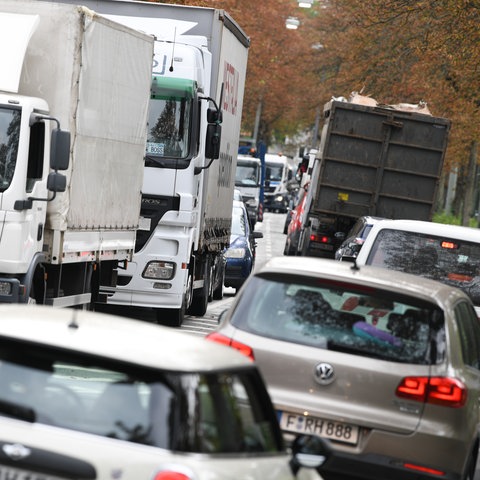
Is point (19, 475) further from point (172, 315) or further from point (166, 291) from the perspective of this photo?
point (172, 315)

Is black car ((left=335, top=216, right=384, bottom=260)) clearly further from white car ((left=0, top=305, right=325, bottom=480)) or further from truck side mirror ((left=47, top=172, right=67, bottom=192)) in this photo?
white car ((left=0, top=305, right=325, bottom=480))

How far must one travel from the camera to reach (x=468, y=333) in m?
9.06

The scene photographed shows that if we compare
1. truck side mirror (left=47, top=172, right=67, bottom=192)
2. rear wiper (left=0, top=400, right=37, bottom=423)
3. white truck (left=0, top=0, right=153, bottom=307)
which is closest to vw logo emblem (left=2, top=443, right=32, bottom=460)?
rear wiper (left=0, top=400, right=37, bottom=423)

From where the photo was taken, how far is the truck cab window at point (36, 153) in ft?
41.9

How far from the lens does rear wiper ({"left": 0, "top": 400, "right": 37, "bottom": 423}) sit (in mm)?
4664

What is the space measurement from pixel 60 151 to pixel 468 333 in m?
4.75

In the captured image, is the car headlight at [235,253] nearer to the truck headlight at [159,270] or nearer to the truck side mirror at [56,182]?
the truck headlight at [159,270]

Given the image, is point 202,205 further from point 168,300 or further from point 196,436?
point 196,436

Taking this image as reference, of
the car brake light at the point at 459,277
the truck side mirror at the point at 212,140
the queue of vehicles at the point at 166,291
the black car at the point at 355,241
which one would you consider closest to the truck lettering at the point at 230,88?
the queue of vehicles at the point at 166,291

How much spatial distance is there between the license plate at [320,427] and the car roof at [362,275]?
0.76 metres

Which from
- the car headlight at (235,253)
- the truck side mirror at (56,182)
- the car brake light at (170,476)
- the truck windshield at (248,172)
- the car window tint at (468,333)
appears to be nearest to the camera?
the car brake light at (170,476)

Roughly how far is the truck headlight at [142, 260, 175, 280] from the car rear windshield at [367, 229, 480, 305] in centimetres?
495

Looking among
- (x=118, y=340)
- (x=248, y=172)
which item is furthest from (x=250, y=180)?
(x=118, y=340)

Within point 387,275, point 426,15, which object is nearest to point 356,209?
point 426,15
